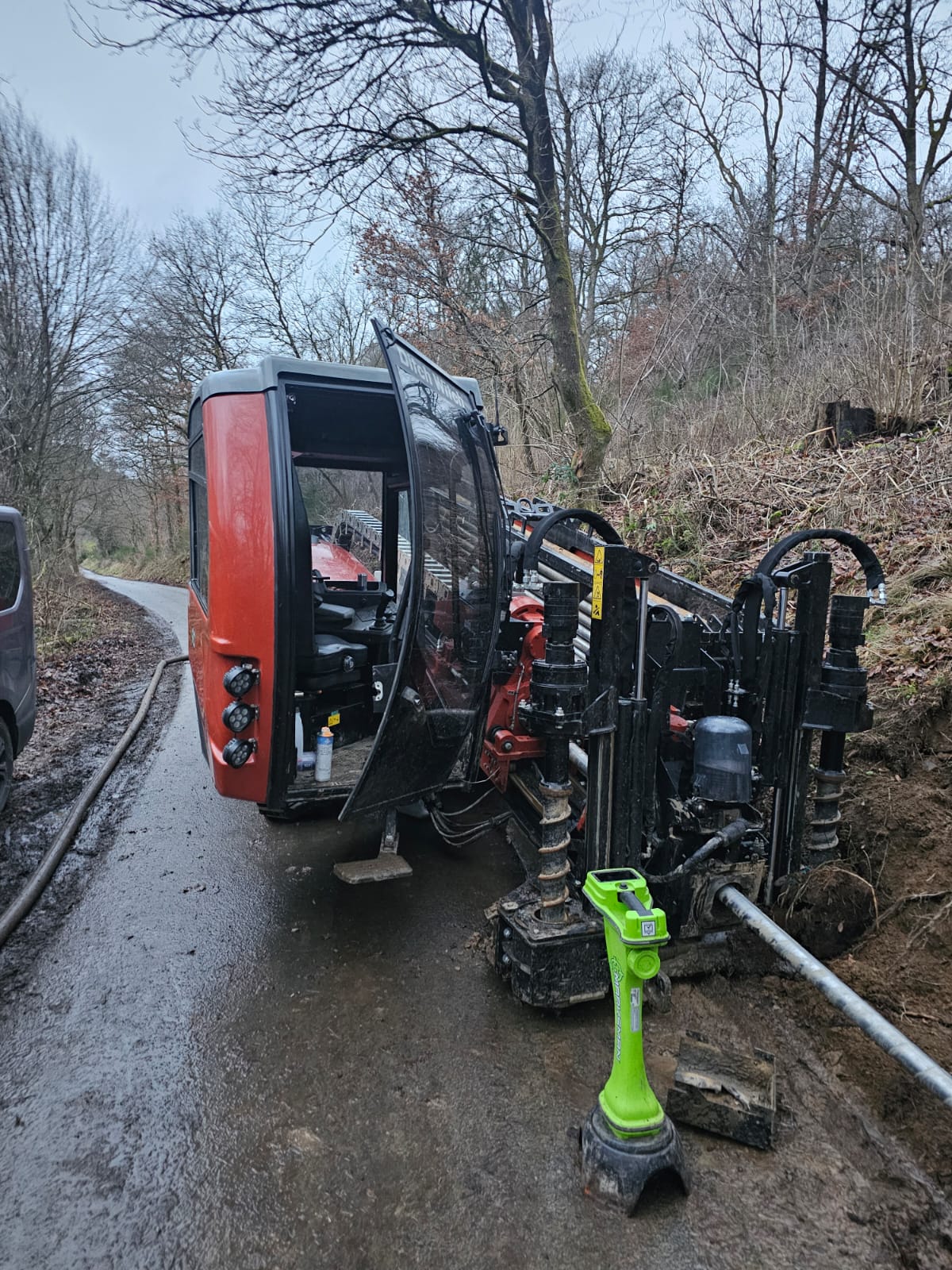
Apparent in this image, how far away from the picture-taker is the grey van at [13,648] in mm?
4918

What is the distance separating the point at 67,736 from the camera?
7062mm

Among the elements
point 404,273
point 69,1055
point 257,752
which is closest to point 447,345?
point 404,273

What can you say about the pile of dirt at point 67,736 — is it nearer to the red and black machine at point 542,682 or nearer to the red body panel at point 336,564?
the red and black machine at point 542,682

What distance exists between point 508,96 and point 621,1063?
37.3 feet

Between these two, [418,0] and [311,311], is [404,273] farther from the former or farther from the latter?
[311,311]

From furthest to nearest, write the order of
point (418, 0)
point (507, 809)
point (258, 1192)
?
point (418, 0), point (507, 809), point (258, 1192)

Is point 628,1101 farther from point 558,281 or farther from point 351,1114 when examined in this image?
point 558,281

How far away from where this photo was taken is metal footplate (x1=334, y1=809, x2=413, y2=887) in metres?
3.76

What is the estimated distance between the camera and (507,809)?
16.3 feet

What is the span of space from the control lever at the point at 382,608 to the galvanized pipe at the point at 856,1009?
2954mm

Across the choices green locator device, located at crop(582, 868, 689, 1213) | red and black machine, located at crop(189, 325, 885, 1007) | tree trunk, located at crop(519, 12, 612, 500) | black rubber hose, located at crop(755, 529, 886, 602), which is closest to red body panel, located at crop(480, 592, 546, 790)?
red and black machine, located at crop(189, 325, 885, 1007)

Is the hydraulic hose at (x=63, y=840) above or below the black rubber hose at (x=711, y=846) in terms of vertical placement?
below

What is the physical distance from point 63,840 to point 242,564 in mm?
2528

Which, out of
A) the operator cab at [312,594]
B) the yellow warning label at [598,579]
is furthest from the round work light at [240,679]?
the yellow warning label at [598,579]
